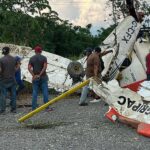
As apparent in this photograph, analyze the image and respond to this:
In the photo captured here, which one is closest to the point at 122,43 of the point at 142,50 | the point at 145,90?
the point at 142,50

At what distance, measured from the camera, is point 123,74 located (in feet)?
49.6

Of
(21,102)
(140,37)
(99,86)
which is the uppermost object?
(140,37)

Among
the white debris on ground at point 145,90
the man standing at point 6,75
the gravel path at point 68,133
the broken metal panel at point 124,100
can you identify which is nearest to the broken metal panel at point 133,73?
the gravel path at point 68,133

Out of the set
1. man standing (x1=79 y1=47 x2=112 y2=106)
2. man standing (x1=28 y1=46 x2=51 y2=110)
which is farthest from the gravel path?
man standing (x1=79 y1=47 x2=112 y2=106)

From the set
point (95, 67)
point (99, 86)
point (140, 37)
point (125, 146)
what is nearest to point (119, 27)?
point (140, 37)

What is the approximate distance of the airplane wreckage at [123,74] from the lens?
420 inches

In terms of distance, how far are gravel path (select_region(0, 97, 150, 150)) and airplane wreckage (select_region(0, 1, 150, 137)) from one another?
12.5 inches

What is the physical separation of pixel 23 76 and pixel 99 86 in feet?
23.2

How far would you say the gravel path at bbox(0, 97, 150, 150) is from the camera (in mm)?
8906

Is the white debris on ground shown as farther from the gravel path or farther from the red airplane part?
the gravel path

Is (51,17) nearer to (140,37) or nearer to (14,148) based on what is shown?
(140,37)

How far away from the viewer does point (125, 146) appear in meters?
8.79

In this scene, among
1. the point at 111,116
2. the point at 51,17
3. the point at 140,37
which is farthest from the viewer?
the point at 51,17

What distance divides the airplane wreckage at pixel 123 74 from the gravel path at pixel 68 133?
0.32 meters
